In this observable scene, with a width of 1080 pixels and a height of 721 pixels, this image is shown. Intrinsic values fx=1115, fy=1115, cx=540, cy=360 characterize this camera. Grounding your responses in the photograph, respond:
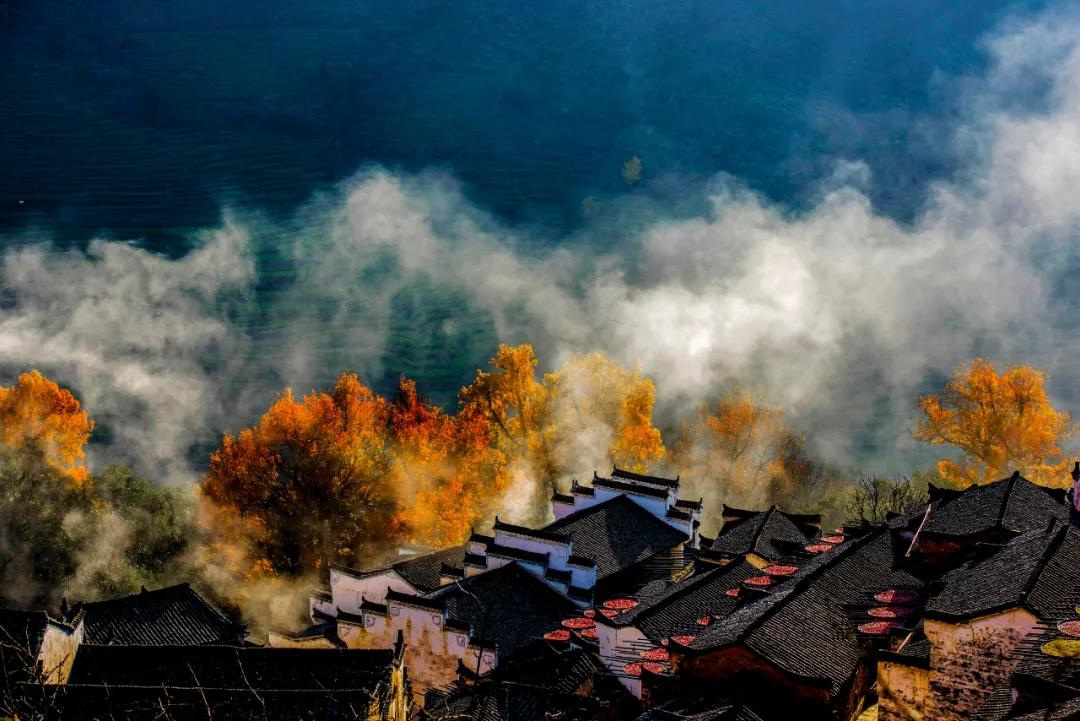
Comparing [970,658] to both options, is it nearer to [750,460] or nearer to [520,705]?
[520,705]

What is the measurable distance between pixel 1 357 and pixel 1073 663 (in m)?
55.7

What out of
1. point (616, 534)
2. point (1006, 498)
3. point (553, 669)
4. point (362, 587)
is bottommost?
point (553, 669)

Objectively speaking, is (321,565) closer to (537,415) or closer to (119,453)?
(537,415)

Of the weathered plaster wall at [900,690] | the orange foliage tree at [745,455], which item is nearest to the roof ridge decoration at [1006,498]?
the weathered plaster wall at [900,690]

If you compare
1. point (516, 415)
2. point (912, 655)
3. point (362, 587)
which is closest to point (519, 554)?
point (362, 587)

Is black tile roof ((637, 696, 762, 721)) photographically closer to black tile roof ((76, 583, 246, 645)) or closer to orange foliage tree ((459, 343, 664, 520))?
black tile roof ((76, 583, 246, 645))

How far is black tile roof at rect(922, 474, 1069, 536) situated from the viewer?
2967cm

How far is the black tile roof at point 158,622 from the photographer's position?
30609 millimetres

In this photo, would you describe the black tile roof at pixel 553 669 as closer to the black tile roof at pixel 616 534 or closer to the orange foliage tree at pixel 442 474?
the black tile roof at pixel 616 534

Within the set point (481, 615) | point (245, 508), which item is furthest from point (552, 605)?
point (245, 508)

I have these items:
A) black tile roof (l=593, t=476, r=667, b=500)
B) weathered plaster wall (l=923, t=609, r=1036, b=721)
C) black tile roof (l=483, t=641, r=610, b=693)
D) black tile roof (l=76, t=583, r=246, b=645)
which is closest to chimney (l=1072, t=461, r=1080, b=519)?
weathered plaster wall (l=923, t=609, r=1036, b=721)

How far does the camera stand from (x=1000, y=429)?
167 feet

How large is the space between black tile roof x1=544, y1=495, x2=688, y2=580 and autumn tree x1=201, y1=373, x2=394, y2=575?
1263 centimetres

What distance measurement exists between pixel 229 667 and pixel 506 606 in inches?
352
